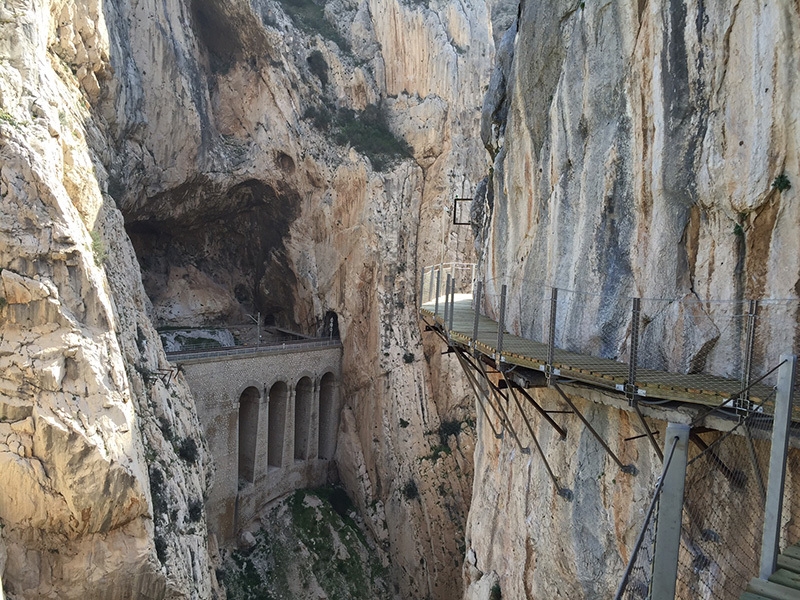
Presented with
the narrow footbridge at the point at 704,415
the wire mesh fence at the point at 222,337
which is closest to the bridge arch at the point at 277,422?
the wire mesh fence at the point at 222,337

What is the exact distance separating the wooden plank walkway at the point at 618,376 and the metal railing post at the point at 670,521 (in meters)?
1.19

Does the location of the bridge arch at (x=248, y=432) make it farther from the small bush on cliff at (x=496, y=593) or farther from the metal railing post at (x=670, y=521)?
the metal railing post at (x=670, y=521)

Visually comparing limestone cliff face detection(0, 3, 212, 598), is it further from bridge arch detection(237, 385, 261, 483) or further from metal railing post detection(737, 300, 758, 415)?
metal railing post detection(737, 300, 758, 415)

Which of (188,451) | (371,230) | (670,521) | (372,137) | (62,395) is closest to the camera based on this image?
(670,521)

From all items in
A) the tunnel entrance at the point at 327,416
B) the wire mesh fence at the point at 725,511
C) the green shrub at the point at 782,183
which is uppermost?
the green shrub at the point at 782,183

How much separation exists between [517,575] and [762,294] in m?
7.72

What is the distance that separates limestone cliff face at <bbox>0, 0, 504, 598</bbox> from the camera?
603 inches

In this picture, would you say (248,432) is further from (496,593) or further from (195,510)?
(496,593)

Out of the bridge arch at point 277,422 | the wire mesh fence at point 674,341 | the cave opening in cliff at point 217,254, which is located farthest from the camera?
the cave opening in cliff at point 217,254

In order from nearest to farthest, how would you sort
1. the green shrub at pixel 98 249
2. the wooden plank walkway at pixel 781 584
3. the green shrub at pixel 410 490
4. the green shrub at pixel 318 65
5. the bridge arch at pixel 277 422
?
the wooden plank walkway at pixel 781 584, the green shrub at pixel 98 249, the green shrub at pixel 410 490, the bridge arch at pixel 277 422, the green shrub at pixel 318 65

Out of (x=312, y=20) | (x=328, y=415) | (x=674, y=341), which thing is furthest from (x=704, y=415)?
(x=312, y=20)

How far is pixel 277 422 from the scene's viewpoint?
3158 cm

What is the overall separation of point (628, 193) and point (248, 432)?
2596 centimetres

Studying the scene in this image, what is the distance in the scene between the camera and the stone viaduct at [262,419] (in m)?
26.7
